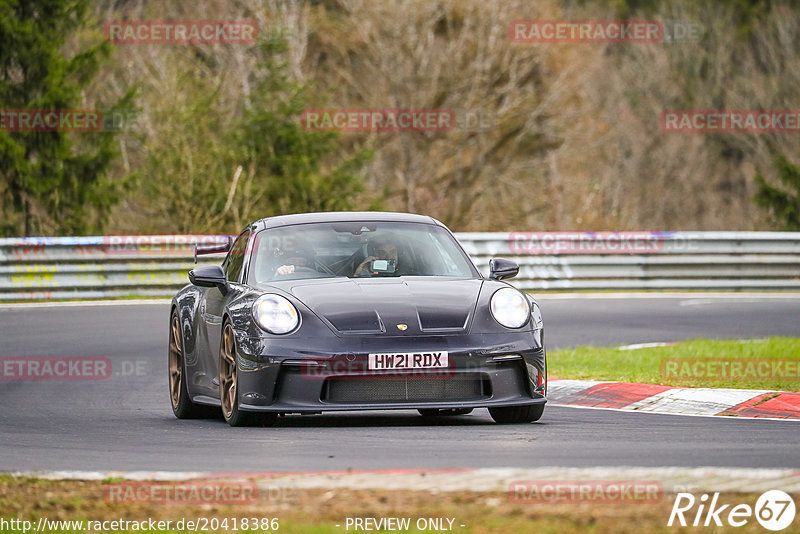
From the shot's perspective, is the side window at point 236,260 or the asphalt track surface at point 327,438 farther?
the side window at point 236,260

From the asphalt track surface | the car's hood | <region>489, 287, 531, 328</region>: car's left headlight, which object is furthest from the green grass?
the car's hood

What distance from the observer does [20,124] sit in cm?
2853

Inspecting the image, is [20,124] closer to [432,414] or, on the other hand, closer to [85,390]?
[85,390]

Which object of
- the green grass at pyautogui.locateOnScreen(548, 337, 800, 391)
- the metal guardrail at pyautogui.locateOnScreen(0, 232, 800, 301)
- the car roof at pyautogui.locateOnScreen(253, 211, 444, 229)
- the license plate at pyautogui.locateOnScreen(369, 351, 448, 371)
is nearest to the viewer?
the license plate at pyautogui.locateOnScreen(369, 351, 448, 371)

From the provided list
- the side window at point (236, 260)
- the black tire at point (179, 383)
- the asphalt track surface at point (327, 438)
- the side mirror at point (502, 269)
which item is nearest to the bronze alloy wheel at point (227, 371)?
the asphalt track surface at point (327, 438)

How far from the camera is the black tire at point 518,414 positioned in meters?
9.23

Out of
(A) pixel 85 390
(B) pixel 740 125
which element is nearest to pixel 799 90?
(B) pixel 740 125

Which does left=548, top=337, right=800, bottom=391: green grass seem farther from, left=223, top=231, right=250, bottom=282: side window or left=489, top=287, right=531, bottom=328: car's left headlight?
left=223, top=231, right=250, bottom=282: side window

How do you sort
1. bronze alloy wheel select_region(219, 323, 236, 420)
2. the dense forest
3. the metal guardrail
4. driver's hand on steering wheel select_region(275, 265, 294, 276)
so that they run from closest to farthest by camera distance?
bronze alloy wheel select_region(219, 323, 236, 420), driver's hand on steering wheel select_region(275, 265, 294, 276), the metal guardrail, the dense forest

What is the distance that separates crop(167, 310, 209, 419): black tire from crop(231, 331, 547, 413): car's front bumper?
61.9 inches

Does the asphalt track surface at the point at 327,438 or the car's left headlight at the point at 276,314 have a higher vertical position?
the car's left headlight at the point at 276,314

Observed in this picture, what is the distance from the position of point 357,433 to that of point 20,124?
845 inches

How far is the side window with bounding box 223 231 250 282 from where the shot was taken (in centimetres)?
1012

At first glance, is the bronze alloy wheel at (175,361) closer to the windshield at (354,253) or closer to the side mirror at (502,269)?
the windshield at (354,253)
